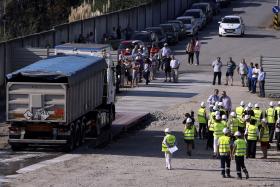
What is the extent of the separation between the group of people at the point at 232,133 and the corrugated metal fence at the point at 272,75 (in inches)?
390

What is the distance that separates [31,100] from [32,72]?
0.89m

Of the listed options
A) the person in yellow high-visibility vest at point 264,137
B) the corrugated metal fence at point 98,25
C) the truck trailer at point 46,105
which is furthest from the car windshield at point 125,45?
the person in yellow high-visibility vest at point 264,137

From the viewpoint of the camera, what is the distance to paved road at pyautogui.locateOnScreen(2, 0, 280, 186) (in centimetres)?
3117

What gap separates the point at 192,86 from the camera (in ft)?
169

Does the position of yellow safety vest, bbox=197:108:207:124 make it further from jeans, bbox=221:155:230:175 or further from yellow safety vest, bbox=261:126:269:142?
jeans, bbox=221:155:230:175

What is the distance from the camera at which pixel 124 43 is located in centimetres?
5747

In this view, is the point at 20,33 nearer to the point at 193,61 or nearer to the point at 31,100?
the point at 193,61

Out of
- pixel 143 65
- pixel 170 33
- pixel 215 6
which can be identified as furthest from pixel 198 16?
pixel 143 65

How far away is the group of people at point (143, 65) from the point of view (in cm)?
5072

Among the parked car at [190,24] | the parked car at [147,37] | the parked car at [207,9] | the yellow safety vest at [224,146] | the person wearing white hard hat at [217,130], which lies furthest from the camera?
the parked car at [207,9]

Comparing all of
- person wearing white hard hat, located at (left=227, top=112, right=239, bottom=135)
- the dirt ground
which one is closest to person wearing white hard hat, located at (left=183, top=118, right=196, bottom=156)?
the dirt ground

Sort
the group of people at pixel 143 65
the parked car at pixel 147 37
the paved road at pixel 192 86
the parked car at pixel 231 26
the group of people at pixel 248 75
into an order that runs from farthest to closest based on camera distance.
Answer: the parked car at pixel 231 26, the parked car at pixel 147 37, the group of people at pixel 143 65, the group of people at pixel 248 75, the paved road at pixel 192 86

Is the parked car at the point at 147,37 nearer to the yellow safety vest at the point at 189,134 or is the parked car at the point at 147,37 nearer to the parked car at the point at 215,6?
the parked car at the point at 215,6

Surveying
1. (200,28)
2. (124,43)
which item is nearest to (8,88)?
Result: (124,43)
